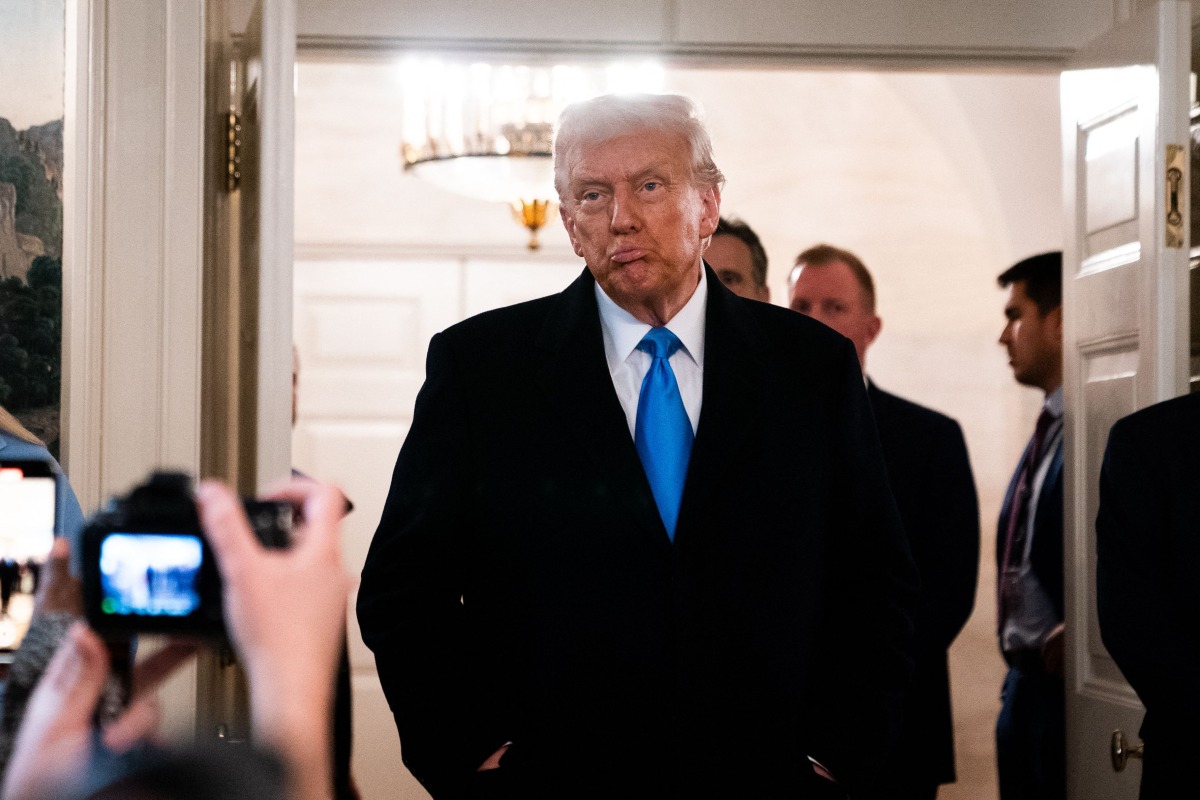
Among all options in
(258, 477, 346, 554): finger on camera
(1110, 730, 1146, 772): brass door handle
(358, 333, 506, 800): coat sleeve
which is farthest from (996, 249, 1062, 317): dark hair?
(258, 477, 346, 554): finger on camera

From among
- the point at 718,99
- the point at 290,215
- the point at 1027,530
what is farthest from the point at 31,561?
the point at 718,99

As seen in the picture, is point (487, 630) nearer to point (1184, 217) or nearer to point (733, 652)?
point (733, 652)

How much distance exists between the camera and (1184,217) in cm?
294

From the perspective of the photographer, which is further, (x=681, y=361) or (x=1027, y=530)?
(x=1027, y=530)

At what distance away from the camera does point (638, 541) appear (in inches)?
81.0

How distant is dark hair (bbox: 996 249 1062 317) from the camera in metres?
4.53

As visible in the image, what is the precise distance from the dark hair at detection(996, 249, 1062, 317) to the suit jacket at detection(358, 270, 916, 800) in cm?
256

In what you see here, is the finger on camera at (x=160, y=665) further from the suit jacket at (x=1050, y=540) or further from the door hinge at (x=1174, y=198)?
the suit jacket at (x=1050, y=540)

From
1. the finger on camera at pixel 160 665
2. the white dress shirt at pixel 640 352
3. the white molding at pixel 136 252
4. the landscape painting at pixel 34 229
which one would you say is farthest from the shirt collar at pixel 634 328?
the finger on camera at pixel 160 665

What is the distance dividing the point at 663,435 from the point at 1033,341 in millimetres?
2732

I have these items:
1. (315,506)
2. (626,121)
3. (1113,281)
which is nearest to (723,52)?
(1113,281)

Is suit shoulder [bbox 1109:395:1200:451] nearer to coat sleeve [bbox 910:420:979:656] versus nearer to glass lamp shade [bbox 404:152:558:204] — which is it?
coat sleeve [bbox 910:420:979:656]

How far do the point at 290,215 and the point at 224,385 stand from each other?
691mm

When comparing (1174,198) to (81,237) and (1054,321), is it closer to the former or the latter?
(1054,321)
